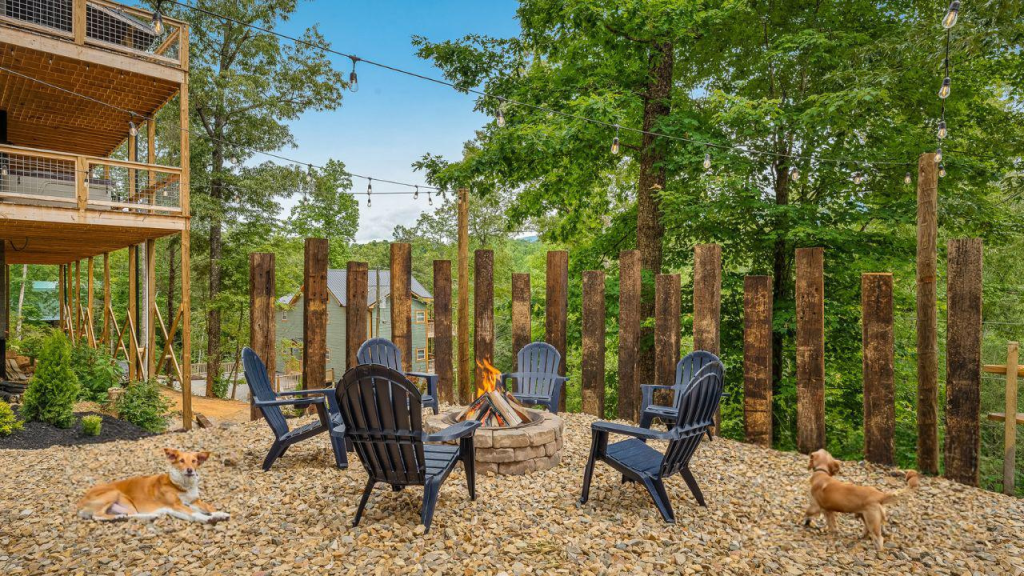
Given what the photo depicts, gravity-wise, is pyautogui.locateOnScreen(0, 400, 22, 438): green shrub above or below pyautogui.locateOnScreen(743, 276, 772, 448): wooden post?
below

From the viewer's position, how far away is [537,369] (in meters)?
4.87

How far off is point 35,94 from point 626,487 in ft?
28.2

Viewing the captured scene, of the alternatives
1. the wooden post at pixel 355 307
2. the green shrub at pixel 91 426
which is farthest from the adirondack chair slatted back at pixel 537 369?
the green shrub at pixel 91 426

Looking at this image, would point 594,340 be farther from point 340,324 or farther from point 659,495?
point 340,324

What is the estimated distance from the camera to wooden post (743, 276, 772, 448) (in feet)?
13.9

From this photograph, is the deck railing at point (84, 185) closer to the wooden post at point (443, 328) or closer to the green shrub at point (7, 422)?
the green shrub at point (7, 422)

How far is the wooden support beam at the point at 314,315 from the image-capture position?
4.83 metres

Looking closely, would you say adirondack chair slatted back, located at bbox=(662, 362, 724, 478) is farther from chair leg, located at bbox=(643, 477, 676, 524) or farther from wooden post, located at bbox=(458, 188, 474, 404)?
wooden post, located at bbox=(458, 188, 474, 404)

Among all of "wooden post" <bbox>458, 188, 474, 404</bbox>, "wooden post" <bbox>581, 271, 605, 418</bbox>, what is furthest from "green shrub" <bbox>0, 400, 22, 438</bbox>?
"wooden post" <bbox>581, 271, 605, 418</bbox>

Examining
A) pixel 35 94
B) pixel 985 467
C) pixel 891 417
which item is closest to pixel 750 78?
pixel 891 417

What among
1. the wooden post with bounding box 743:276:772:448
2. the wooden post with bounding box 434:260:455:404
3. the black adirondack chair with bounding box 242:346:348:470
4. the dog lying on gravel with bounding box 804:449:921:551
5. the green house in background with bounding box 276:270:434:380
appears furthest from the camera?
the green house in background with bounding box 276:270:434:380

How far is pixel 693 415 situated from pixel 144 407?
5.30 m

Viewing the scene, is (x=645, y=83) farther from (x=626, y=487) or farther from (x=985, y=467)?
(x=985, y=467)

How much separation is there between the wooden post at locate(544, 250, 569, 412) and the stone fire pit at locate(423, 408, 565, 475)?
61.6 inches
